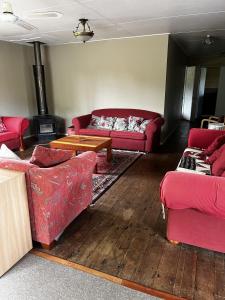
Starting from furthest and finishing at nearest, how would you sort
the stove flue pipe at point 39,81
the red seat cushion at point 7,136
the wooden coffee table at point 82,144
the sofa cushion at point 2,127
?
the stove flue pipe at point 39,81, the sofa cushion at point 2,127, the red seat cushion at point 7,136, the wooden coffee table at point 82,144

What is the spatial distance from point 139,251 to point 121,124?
11.3ft

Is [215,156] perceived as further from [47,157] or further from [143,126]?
[143,126]

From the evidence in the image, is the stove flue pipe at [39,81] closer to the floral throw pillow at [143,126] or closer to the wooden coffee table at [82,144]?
the wooden coffee table at [82,144]

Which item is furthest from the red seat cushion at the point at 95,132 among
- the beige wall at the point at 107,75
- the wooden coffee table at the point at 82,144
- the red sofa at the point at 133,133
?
the beige wall at the point at 107,75

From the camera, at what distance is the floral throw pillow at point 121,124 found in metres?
5.03

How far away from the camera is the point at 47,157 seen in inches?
80.4

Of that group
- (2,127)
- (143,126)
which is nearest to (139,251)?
(143,126)

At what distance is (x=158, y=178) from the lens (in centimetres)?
352

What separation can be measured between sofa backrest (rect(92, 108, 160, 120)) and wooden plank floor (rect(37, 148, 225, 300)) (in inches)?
103

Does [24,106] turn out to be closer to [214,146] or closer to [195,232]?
[214,146]

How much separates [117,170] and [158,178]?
70cm

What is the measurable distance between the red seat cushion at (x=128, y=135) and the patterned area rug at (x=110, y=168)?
13.0 inches

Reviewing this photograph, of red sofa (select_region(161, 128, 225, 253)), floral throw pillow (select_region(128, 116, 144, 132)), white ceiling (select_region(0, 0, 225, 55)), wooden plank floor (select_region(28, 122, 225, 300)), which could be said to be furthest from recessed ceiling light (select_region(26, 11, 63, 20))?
red sofa (select_region(161, 128, 225, 253))

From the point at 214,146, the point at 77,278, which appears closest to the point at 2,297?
the point at 77,278
